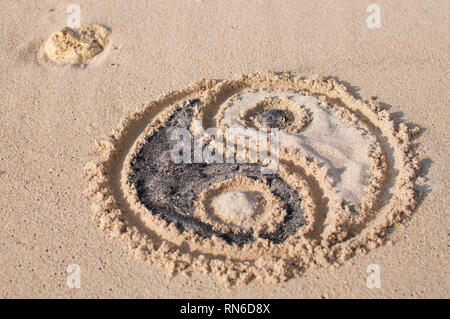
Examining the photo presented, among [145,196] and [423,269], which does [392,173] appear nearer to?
[423,269]

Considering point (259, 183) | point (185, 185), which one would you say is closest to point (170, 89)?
point (185, 185)

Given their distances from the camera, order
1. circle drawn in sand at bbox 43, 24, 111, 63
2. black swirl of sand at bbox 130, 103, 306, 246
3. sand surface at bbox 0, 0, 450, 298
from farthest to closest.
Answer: circle drawn in sand at bbox 43, 24, 111, 63
black swirl of sand at bbox 130, 103, 306, 246
sand surface at bbox 0, 0, 450, 298

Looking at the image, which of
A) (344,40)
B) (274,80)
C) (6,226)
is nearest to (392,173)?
(274,80)

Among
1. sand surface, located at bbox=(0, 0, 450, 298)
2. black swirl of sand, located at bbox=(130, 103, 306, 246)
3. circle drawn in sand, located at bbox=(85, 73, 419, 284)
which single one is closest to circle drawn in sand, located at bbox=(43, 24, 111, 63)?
sand surface, located at bbox=(0, 0, 450, 298)

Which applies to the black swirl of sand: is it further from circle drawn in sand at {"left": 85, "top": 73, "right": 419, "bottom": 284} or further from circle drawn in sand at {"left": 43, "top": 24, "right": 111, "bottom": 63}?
circle drawn in sand at {"left": 43, "top": 24, "right": 111, "bottom": 63}

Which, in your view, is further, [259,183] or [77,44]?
[77,44]

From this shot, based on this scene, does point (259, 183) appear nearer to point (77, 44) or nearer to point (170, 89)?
point (170, 89)

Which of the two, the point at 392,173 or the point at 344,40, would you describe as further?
the point at 344,40

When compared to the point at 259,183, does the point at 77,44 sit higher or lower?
higher
